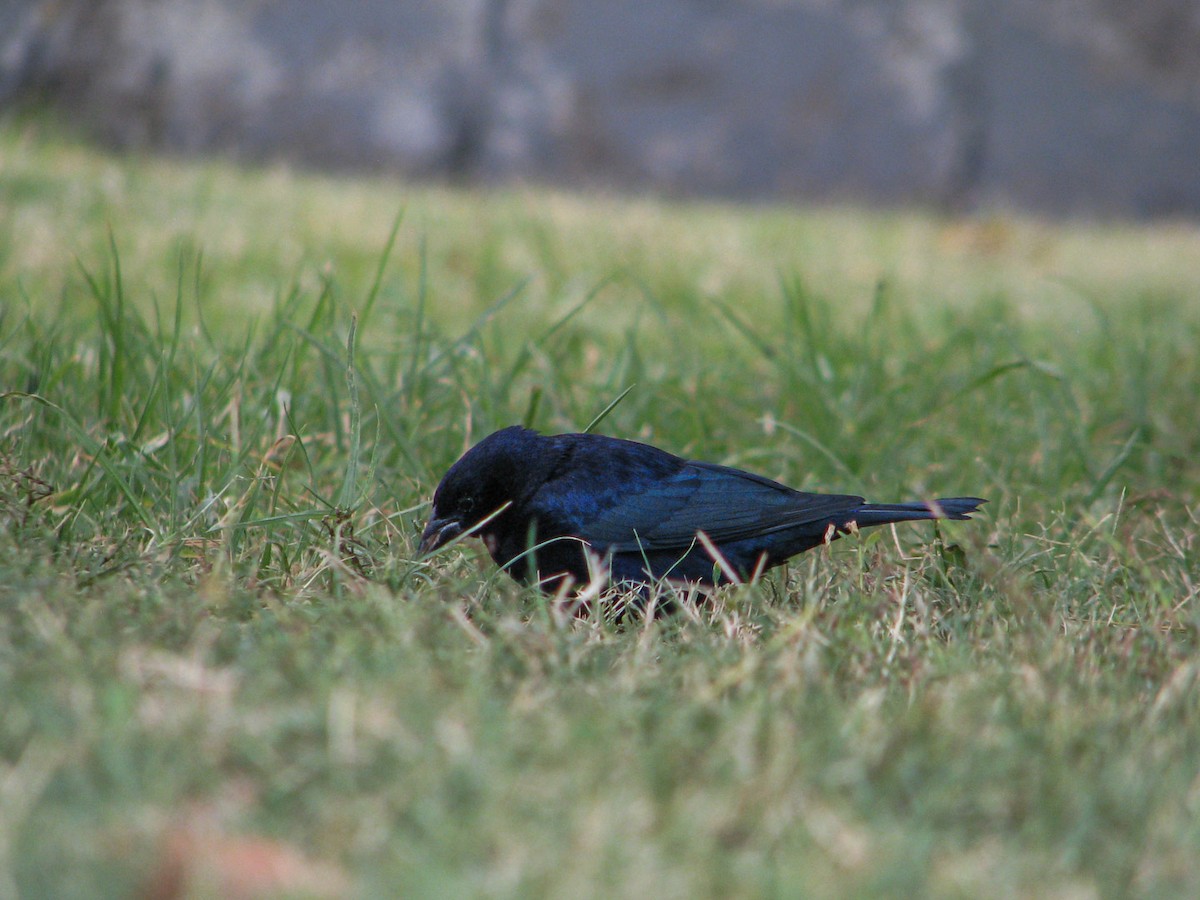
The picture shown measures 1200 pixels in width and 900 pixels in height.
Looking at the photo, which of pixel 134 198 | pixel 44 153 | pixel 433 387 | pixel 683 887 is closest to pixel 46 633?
pixel 683 887

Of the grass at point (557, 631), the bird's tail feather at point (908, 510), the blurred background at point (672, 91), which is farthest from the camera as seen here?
the blurred background at point (672, 91)

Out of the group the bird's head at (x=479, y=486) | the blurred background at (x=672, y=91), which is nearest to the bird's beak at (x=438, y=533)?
the bird's head at (x=479, y=486)

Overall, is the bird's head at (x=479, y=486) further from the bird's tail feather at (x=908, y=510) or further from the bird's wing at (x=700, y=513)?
the bird's tail feather at (x=908, y=510)

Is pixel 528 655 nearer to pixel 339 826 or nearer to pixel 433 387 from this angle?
pixel 339 826

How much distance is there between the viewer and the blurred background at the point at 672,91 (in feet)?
23.0

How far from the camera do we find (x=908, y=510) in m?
2.49

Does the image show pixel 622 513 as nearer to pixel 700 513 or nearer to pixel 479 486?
pixel 700 513

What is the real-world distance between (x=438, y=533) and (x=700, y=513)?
1.75 ft

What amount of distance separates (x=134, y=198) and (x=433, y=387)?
2.76 m

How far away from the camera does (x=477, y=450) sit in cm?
258

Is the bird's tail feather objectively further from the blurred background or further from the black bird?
the blurred background

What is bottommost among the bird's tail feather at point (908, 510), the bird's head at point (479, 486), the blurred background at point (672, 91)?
the bird's head at point (479, 486)

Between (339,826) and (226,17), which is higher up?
(226,17)

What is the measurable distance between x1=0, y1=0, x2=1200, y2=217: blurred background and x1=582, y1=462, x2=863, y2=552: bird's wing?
17.4 ft
